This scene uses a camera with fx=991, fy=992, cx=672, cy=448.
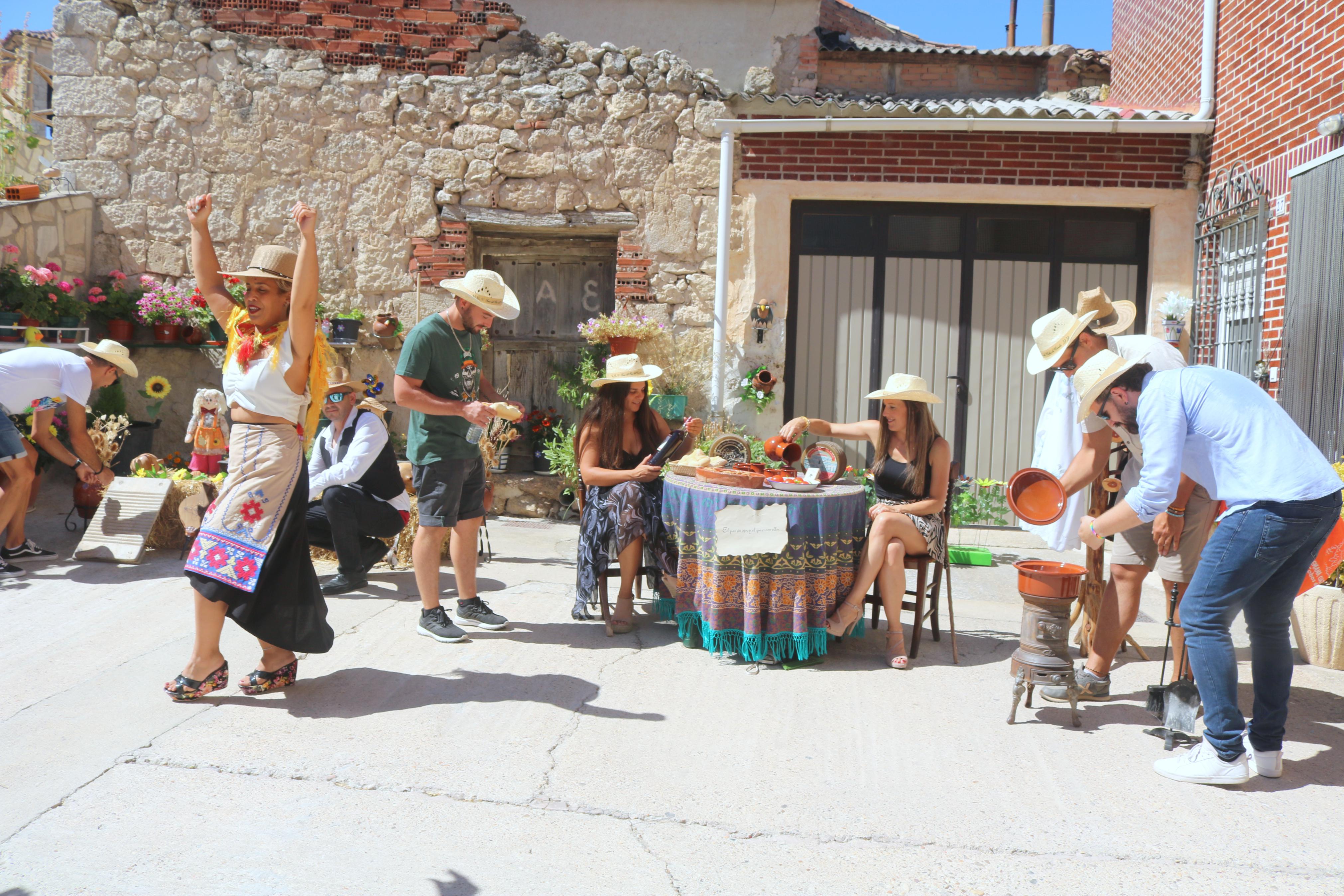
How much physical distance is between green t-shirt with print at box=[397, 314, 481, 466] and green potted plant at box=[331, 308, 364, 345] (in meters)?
3.86

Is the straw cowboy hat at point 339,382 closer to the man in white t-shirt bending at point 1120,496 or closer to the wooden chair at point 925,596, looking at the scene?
the wooden chair at point 925,596

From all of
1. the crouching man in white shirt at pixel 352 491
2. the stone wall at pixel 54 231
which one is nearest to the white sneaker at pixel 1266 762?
the crouching man in white shirt at pixel 352 491

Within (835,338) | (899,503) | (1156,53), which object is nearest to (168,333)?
(835,338)

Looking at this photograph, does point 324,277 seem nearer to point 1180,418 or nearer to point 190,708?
point 190,708

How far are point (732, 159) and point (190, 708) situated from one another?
606cm

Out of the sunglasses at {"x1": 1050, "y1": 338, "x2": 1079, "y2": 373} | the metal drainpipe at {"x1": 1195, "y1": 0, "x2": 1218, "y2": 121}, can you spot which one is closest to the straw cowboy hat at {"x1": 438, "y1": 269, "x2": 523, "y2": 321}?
the sunglasses at {"x1": 1050, "y1": 338, "x2": 1079, "y2": 373}

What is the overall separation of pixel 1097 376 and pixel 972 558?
373 centimetres

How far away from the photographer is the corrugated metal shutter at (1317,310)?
18.9ft

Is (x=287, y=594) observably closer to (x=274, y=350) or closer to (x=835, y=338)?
(x=274, y=350)

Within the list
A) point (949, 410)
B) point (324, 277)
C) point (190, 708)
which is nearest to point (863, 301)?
point (949, 410)

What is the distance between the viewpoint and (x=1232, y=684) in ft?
11.2

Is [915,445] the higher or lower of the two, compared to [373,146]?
lower

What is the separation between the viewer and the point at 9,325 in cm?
752

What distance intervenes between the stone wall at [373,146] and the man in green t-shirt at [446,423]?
3.60 meters
